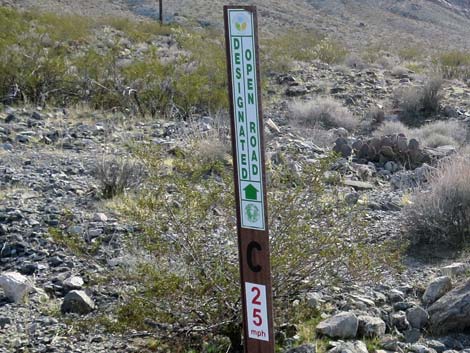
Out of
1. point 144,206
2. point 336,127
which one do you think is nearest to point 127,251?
point 144,206

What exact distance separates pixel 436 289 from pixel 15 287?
3.16 m

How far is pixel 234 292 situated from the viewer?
4676 mm

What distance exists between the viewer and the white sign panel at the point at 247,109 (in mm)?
2996

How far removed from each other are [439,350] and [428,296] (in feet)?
2.43

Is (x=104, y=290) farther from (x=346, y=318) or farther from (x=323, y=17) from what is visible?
(x=323, y=17)

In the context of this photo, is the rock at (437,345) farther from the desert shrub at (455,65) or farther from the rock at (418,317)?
the desert shrub at (455,65)

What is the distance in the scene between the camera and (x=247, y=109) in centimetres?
303

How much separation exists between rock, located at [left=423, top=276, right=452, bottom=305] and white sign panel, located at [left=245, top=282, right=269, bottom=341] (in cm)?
255

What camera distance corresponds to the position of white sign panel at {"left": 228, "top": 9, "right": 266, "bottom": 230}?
9.83 feet

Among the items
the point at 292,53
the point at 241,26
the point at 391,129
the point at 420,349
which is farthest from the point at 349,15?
the point at 241,26

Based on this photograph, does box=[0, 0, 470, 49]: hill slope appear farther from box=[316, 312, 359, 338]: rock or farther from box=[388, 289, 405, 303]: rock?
box=[316, 312, 359, 338]: rock

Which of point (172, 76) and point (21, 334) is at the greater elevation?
point (172, 76)

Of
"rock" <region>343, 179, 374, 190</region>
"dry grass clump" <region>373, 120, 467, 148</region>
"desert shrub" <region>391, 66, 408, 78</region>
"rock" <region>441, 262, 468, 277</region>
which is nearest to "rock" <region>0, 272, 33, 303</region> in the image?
"rock" <region>441, 262, 468, 277</region>

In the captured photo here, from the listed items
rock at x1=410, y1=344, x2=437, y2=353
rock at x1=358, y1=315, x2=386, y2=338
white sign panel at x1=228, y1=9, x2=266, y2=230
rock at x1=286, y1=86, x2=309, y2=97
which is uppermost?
white sign panel at x1=228, y1=9, x2=266, y2=230
